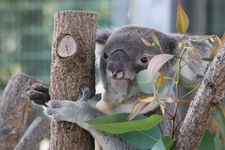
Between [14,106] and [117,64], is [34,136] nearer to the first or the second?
[14,106]

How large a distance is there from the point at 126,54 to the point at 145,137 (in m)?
0.37

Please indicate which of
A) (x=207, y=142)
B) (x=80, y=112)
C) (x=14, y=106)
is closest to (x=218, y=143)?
(x=207, y=142)

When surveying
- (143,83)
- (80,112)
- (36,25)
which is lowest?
(36,25)

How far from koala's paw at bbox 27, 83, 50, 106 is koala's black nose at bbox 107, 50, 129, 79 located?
0.19 m

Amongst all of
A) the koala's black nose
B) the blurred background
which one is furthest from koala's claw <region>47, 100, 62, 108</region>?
the blurred background

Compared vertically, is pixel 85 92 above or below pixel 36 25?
above

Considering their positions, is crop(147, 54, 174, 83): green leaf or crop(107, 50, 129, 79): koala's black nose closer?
crop(147, 54, 174, 83): green leaf

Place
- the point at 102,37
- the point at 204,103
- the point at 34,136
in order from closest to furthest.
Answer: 1. the point at 204,103
2. the point at 102,37
3. the point at 34,136

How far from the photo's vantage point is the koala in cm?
185

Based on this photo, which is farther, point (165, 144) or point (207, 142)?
point (207, 142)

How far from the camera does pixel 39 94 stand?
6.34 ft

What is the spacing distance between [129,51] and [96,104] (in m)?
0.20

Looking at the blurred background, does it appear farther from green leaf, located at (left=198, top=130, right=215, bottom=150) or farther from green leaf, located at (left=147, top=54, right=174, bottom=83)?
green leaf, located at (left=147, top=54, right=174, bottom=83)

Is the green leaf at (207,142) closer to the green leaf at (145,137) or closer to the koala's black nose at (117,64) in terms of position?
the green leaf at (145,137)
